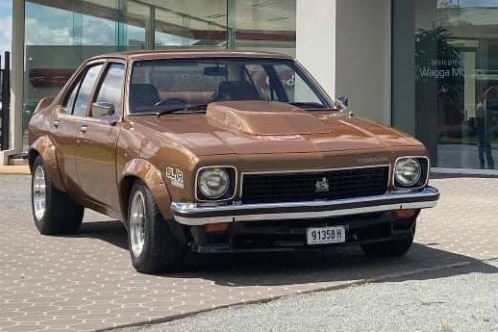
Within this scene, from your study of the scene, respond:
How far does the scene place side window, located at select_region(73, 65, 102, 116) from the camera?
8867 millimetres

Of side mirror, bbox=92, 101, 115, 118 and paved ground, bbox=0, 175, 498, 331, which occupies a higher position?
side mirror, bbox=92, 101, 115, 118

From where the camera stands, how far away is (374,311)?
6062mm

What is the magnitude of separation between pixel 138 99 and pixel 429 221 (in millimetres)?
3809

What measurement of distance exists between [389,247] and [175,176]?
6.85 feet

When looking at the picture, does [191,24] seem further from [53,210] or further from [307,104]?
[307,104]

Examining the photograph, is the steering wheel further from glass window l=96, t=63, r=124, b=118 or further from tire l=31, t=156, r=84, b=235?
tire l=31, t=156, r=84, b=235

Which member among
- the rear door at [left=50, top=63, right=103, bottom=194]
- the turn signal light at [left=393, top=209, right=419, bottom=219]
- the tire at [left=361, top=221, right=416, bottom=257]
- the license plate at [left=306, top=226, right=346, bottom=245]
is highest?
the rear door at [left=50, top=63, right=103, bottom=194]

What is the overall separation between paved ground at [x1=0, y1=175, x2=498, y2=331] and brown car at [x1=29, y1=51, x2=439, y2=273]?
269 millimetres

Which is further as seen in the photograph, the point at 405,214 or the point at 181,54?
the point at 181,54

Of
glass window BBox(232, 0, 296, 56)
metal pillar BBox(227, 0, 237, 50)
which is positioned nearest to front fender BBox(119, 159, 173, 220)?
glass window BBox(232, 0, 296, 56)

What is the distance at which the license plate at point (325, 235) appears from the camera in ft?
23.1

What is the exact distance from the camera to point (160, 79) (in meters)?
8.13

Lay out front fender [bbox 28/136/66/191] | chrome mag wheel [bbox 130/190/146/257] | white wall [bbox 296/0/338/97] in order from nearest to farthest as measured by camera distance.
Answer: chrome mag wheel [bbox 130/190/146/257], front fender [bbox 28/136/66/191], white wall [bbox 296/0/338/97]

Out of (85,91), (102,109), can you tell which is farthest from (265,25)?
(102,109)
